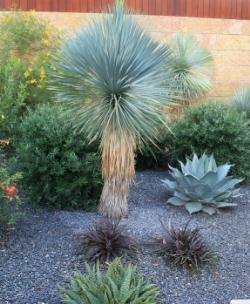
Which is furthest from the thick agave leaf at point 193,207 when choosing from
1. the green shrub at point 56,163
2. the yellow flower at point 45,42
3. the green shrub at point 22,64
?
the yellow flower at point 45,42

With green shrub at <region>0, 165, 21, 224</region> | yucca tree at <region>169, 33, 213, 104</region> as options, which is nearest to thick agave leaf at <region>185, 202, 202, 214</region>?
green shrub at <region>0, 165, 21, 224</region>

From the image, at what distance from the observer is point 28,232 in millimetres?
6020

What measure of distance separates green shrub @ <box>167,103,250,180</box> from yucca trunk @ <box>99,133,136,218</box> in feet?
7.05

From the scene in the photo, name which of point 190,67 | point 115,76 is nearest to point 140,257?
point 115,76

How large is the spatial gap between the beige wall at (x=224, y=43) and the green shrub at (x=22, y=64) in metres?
3.03

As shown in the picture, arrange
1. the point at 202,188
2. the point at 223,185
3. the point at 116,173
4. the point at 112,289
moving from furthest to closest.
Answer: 1. the point at 223,185
2. the point at 202,188
3. the point at 116,173
4. the point at 112,289

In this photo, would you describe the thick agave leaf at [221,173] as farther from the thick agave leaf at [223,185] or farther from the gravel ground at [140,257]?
the gravel ground at [140,257]

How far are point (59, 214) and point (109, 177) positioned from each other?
2.66 feet

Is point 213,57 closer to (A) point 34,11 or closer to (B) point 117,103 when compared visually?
(A) point 34,11

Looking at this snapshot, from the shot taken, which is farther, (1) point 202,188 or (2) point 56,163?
(1) point 202,188

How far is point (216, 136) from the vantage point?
8305 mm

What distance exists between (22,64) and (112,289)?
20.7 ft

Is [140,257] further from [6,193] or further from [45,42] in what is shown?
[45,42]

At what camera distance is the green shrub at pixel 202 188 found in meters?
6.91
